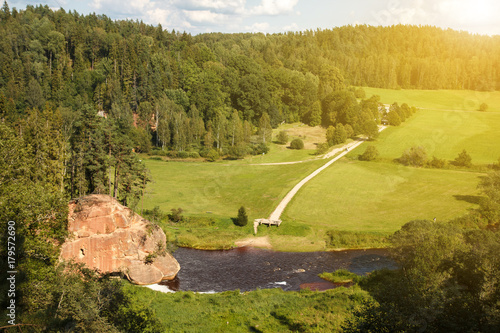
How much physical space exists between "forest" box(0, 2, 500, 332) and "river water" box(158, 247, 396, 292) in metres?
14.7

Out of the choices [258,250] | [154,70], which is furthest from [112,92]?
[258,250]

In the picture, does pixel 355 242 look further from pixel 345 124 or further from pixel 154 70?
pixel 154 70

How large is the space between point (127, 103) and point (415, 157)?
3284 inches

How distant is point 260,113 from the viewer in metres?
141

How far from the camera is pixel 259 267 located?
172ft

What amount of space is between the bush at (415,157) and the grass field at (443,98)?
59.9 metres

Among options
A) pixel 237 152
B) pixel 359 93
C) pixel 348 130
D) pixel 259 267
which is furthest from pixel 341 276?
pixel 359 93

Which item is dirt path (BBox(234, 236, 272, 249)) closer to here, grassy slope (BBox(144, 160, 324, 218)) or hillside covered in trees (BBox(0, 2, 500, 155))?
grassy slope (BBox(144, 160, 324, 218))

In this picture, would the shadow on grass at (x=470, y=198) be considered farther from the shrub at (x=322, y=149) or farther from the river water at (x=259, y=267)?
the shrub at (x=322, y=149)

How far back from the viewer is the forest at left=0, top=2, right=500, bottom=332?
92.6 ft

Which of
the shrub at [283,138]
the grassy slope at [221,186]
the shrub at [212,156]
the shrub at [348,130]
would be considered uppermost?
the shrub at [348,130]

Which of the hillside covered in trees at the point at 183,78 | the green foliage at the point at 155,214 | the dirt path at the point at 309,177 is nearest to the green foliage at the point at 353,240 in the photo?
the dirt path at the point at 309,177

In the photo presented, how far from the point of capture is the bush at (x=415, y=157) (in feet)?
315

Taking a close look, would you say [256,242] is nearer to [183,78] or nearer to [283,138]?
[283,138]
